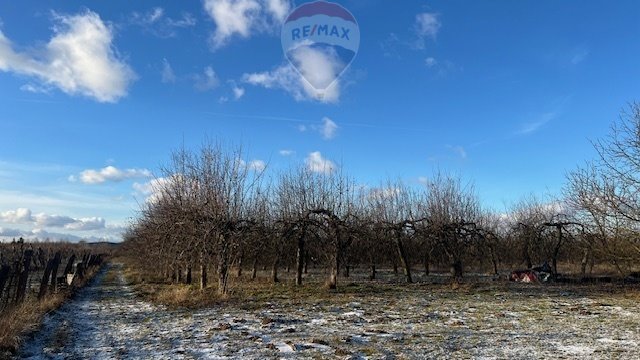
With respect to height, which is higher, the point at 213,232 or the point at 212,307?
the point at 213,232

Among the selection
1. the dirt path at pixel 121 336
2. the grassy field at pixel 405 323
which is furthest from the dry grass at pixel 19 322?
the grassy field at pixel 405 323

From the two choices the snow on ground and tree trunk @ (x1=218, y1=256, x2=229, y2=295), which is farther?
tree trunk @ (x1=218, y1=256, x2=229, y2=295)

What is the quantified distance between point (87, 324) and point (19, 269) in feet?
7.91

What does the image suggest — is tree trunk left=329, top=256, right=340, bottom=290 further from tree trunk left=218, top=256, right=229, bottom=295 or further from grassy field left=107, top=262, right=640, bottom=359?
tree trunk left=218, top=256, right=229, bottom=295

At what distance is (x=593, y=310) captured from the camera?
12.6 metres

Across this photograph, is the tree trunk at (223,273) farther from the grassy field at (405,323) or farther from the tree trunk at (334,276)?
the tree trunk at (334,276)

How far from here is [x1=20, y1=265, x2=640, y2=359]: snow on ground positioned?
776cm

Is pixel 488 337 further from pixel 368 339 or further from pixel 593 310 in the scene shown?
pixel 593 310

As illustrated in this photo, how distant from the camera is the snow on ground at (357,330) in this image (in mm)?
7762

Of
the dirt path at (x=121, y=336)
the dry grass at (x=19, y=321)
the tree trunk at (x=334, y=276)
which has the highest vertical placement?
the tree trunk at (x=334, y=276)

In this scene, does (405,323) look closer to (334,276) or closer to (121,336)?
(121,336)

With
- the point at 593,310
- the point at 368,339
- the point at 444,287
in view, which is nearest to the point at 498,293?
the point at 444,287

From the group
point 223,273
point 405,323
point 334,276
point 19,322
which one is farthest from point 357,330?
point 334,276

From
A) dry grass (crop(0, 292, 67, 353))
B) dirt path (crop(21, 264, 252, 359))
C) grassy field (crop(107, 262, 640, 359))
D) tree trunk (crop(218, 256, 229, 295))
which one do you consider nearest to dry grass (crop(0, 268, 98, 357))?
dry grass (crop(0, 292, 67, 353))
